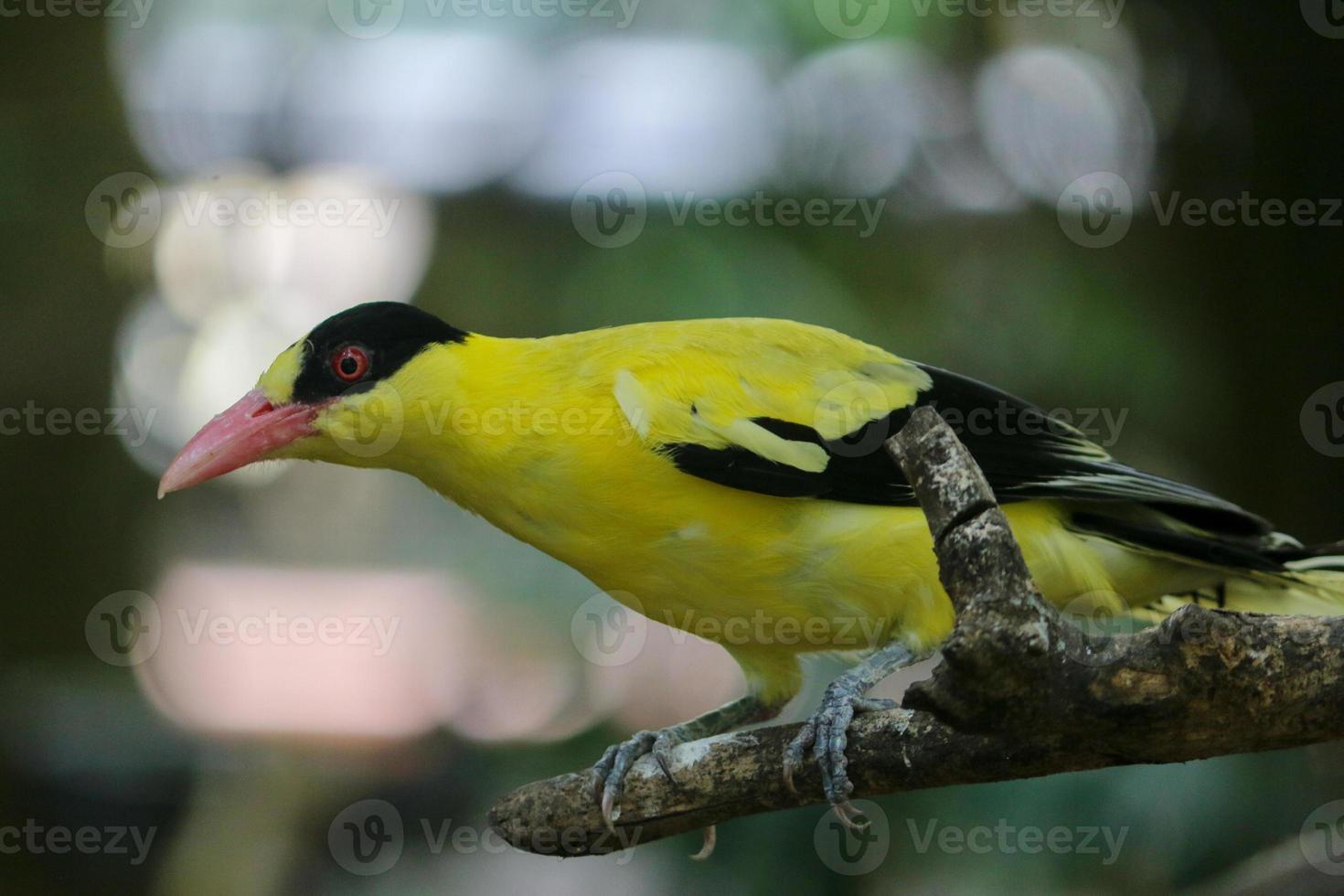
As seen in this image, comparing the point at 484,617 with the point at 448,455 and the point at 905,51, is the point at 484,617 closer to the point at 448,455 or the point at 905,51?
the point at 448,455

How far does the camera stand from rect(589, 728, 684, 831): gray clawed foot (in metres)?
2.45

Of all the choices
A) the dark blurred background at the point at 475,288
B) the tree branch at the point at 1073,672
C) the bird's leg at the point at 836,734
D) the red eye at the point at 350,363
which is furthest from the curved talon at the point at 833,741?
the dark blurred background at the point at 475,288

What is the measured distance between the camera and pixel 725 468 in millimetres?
2465

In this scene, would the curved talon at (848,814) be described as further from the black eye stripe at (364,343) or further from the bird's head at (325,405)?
the black eye stripe at (364,343)

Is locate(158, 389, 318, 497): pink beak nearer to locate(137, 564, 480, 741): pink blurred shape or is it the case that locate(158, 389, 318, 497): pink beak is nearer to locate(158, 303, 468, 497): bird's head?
locate(158, 303, 468, 497): bird's head

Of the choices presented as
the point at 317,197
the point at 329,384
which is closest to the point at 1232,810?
the point at 329,384

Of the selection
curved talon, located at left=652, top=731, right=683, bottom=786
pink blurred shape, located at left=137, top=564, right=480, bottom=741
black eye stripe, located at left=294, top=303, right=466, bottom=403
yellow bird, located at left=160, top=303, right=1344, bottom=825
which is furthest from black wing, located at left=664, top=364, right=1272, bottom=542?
pink blurred shape, located at left=137, top=564, right=480, bottom=741

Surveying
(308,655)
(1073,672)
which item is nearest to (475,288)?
(308,655)

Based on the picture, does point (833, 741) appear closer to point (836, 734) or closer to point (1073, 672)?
point (836, 734)

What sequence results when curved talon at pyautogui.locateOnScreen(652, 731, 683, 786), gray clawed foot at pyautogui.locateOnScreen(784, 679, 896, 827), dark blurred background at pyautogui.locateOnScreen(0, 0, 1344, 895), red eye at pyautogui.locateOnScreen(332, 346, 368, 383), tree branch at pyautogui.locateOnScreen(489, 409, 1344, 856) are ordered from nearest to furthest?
tree branch at pyautogui.locateOnScreen(489, 409, 1344, 856) → gray clawed foot at pyautogui.locateOnScreen(784, 679, 896, 827) → curved talon at pyautogui.locateOnScreen(652, 731, 683, 786) → red eye at pyautogui.locateOnScreen(332, 346, 368, 383) → dark blurred background at pyautogui.locateOnScreen(0, 0, 1344, 895)

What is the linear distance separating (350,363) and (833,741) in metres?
1.34

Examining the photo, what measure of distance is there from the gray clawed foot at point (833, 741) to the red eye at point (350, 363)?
1.25 m

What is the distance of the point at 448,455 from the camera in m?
2.64

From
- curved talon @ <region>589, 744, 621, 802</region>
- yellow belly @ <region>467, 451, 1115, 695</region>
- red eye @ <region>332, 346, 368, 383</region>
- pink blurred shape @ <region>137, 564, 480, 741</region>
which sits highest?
red eye @ <region>332, 346, 368, 383</region>
